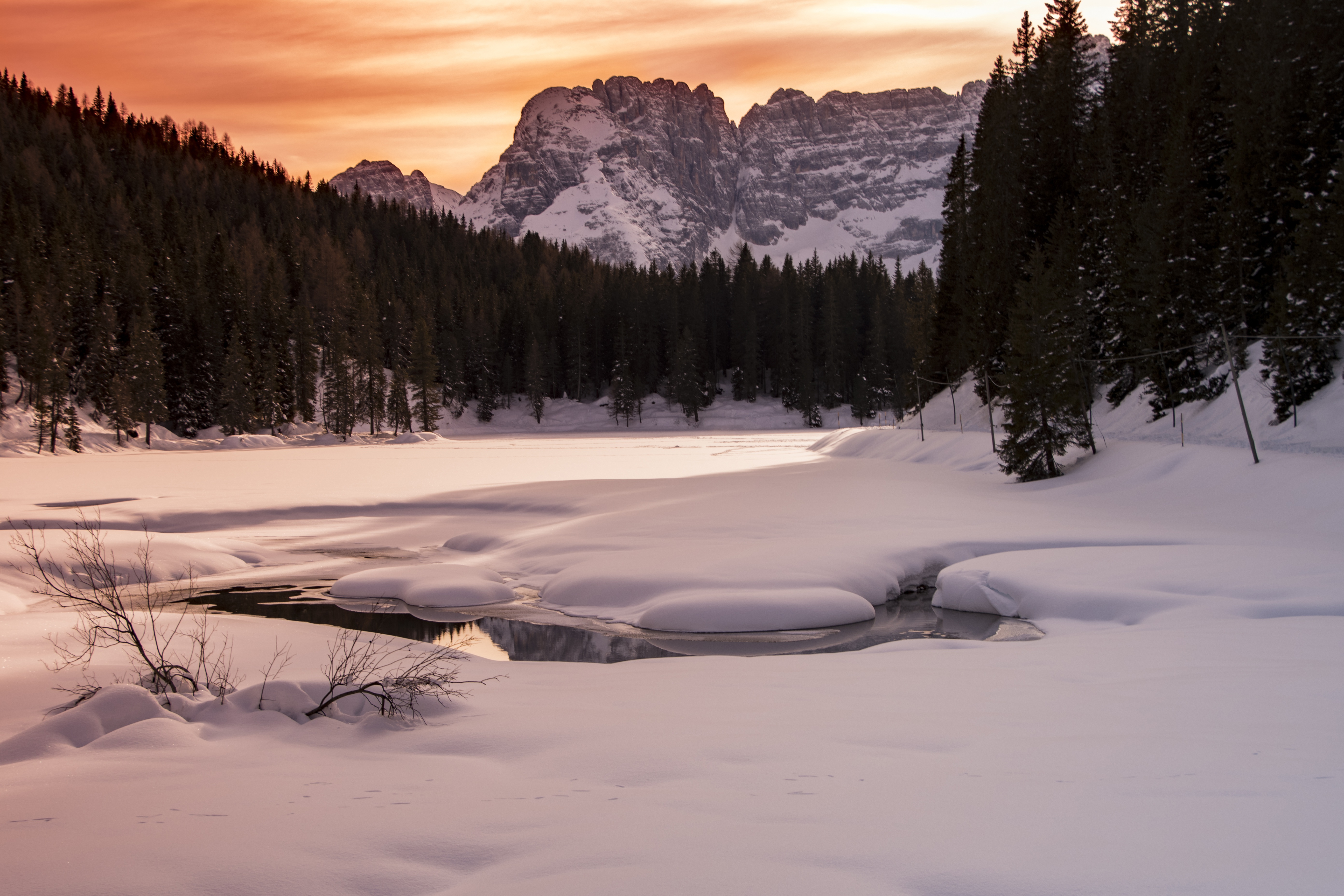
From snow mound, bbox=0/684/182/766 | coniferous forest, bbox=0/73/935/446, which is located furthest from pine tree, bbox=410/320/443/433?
snow mound, bbox=0/684/182/766

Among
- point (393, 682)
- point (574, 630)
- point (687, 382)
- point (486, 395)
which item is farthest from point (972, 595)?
point (486, 395)

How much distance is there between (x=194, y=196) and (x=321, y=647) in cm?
13332

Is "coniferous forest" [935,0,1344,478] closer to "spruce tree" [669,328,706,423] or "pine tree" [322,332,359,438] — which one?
"spruce tree" [669,328,706,423]

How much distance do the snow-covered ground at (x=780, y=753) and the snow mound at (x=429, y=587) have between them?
3.84 feet

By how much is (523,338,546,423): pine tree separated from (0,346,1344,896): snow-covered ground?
84.6 m

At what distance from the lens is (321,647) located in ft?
34.3

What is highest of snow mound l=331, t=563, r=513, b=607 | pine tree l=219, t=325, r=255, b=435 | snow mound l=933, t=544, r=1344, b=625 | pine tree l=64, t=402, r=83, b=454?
pine tree l=219, t=325, r=255, b=435

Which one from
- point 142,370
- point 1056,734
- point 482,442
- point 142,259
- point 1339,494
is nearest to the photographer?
point 1056,734

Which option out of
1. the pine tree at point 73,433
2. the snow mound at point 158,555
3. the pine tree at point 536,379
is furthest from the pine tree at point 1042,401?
the pine tree at point 536,379

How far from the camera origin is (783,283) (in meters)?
114

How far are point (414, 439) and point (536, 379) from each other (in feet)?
86.3

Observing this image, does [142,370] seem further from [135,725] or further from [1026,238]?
[135,725]

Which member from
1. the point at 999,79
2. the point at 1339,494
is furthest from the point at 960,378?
the point at 1339,494

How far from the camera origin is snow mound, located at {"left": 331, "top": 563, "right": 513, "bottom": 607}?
15.7 meters
